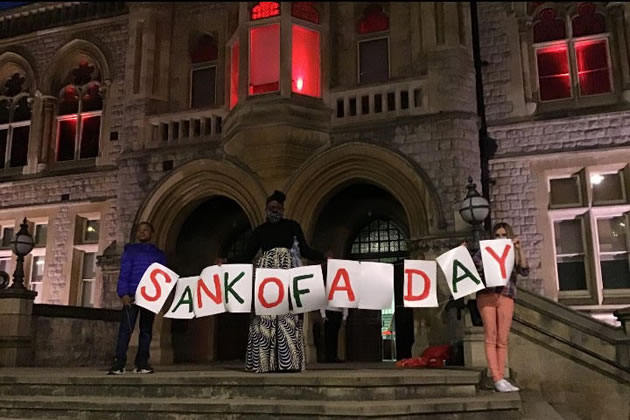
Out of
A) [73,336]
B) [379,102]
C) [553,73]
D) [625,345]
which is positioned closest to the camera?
[625,345]

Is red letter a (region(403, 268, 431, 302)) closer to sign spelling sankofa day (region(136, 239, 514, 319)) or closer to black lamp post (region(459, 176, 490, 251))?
sign spelling sankofa day (region(136, 239, 514, 319))

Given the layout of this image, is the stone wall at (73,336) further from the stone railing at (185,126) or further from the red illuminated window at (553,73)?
the red illuminated window at (553,73)

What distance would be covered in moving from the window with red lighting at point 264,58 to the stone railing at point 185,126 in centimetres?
98

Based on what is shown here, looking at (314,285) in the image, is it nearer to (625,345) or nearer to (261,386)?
(261,386)

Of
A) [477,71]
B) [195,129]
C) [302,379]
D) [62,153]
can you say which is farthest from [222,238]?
[302,379]

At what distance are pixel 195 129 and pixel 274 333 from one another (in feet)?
21.9

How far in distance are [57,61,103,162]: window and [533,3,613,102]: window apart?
9170 mm

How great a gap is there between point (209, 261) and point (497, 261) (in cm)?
763

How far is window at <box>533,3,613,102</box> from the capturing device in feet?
35.6

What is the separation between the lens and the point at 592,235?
33.6 ft

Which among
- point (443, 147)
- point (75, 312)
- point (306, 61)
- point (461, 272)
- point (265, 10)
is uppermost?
point (265, 10)

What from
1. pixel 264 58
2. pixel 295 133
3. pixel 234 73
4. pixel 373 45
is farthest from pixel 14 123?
pixel 373 45

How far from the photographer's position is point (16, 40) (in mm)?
14477

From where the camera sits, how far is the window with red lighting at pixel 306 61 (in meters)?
11.2
